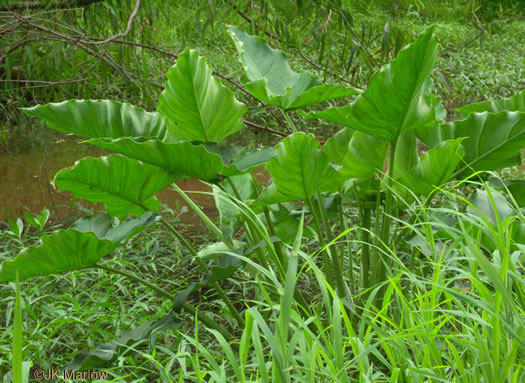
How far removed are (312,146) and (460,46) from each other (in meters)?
7.28

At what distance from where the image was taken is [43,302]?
6.95ft

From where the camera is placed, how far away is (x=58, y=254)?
54.2 inches

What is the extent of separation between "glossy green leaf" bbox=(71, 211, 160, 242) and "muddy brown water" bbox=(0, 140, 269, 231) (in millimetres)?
1256

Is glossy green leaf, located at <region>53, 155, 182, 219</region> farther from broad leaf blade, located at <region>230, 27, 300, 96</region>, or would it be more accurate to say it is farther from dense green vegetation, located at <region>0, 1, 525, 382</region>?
broad leaf blade, located at <region>230, 27, 300, 96</region>

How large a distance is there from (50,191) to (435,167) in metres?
2.04

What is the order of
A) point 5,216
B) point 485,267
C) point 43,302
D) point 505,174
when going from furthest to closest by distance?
point 505,174, point 5,216, point 43,302, point 485,267

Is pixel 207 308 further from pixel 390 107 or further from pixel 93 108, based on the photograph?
pixel 390 107

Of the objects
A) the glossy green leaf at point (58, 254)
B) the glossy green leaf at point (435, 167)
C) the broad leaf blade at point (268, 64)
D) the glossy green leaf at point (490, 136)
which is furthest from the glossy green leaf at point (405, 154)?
the glossy green leaf at point (58, 254)

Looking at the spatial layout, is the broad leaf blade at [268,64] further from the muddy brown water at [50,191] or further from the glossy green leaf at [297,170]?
the muddy brown water at [50,191]

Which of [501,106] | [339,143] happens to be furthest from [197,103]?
[501,106]

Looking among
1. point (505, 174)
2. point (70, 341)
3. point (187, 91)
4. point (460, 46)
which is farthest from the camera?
point (460, 46)

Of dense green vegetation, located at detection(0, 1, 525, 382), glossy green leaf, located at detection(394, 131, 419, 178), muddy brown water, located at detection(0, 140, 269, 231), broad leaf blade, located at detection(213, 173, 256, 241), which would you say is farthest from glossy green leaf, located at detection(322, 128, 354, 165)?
muddy brown water, located at detection(0, 140, 269, 231)

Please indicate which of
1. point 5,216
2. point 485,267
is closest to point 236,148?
point 485,267

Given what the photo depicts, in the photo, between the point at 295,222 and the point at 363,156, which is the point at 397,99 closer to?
the point at 363,156
